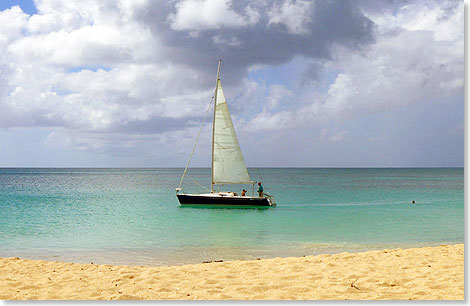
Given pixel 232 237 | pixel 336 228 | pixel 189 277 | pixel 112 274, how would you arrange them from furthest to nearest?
pixel 336 228 < pixel 232 237 < pixel 112 274 < pixel 189 277

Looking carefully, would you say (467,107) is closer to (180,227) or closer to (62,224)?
(180,227)

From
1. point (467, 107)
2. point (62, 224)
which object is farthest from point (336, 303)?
point (62, 224)

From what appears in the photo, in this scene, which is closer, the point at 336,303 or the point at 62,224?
the point at 336,303

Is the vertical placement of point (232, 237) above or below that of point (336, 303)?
below

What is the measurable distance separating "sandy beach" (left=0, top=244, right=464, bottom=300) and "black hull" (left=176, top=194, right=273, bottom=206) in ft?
58.0

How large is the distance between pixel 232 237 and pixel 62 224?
33.1ft

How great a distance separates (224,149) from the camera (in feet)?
97.3

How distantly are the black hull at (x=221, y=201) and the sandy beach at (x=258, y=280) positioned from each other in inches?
696

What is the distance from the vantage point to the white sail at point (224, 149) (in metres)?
29.4

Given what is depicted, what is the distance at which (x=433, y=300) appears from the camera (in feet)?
20.0

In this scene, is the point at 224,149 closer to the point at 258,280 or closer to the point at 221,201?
the point at 221,201

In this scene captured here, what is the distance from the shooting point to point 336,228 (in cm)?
2023

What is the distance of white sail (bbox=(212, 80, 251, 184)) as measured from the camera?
29.4 m

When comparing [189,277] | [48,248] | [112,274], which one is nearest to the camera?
[189,277]
